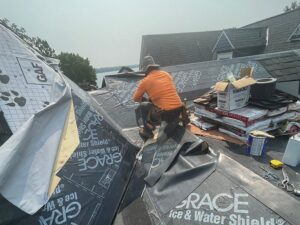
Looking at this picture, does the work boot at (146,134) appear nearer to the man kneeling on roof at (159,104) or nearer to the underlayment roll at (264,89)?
the man kneeling on roof at (159,104)

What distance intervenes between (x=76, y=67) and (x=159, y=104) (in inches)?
592

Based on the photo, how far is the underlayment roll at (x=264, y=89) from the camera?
2.57 m

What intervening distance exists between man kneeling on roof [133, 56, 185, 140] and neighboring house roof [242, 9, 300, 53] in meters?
11.1

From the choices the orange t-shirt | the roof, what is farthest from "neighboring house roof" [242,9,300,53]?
the orange t-shirt

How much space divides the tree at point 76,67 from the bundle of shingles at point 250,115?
14127mm

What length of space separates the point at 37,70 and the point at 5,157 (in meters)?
0.92

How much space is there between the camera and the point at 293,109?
265 centimetres

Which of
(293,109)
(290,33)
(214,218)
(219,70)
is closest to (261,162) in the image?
(214,218)

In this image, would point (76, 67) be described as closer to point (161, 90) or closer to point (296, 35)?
point (296, 35)

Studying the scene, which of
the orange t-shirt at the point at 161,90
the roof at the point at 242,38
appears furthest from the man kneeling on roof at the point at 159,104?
the roof at the point at 242,38

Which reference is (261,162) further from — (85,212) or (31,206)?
(31,206)

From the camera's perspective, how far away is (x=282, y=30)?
11.6 meters

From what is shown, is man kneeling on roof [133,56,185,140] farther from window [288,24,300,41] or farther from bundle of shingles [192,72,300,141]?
window [288,24,300,41]

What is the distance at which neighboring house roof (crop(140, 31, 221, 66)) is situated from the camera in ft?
44.7
